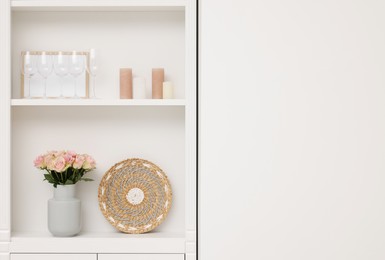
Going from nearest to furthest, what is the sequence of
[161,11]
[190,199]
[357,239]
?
[357,239] → [190,199] → [161,11]

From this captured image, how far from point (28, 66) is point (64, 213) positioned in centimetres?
66

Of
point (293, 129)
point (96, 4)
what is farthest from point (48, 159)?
point (293, 129)

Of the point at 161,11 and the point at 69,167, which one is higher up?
the point at 161,11

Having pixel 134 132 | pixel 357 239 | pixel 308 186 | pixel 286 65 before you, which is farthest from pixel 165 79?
pixel 357 239

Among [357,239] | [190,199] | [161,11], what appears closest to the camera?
[357,239]

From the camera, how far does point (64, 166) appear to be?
94.6 inches

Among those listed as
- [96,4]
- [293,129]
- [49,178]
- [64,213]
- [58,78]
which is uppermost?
[96,4]

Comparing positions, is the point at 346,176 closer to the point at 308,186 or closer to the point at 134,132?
the point at 308,186

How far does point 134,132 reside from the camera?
259cm

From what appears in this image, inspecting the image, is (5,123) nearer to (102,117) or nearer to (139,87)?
(102,117)

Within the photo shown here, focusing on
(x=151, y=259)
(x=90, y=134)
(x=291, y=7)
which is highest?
(x=291, y=7)

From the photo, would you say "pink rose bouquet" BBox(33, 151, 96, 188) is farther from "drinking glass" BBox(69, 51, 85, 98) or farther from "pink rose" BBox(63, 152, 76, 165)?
"drinking glass" BBox(69, 51, 85, 98)

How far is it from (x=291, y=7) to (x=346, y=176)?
614 mm

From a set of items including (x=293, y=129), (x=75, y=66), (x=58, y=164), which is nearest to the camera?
(x=293, y=129)
